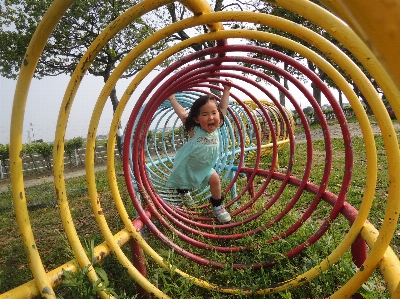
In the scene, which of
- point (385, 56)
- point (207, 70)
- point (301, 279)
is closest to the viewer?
point (385, 56)

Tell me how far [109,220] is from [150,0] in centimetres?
337

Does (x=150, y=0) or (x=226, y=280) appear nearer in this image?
(x=150, y=0)

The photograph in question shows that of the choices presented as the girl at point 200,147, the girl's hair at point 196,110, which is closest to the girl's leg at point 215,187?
the girl at point 200,147

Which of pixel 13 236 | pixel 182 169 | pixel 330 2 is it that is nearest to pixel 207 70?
pixel 182 169

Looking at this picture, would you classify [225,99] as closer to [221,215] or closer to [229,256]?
[221,215]

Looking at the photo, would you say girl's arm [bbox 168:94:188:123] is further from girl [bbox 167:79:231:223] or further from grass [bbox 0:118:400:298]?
grass [bbox 0:118:400:298]

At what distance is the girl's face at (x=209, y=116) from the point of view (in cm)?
357

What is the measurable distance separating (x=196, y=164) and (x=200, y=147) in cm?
20

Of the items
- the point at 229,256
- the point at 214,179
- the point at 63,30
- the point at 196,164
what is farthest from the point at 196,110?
the point at 63,30

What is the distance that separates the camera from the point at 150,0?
4.52 ft

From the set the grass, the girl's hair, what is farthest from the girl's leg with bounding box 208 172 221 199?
the girl's hair

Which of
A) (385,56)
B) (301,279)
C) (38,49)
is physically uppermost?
(38,49)

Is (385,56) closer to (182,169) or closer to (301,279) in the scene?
(301,279)

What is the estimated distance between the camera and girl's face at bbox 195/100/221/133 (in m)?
3.57
